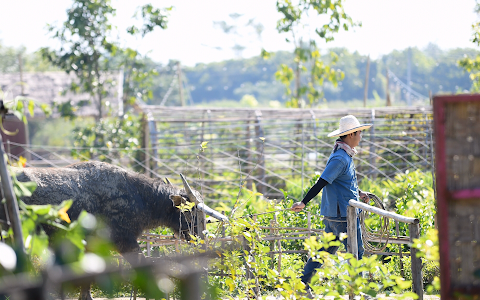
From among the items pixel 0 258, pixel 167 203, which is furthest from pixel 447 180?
pixel 167 203

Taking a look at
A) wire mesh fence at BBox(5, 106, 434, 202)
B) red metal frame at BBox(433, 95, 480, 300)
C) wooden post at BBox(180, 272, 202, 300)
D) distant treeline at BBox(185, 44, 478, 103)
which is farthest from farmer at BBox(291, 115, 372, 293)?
distant treeline at BBox(185, 44, 478, 103)

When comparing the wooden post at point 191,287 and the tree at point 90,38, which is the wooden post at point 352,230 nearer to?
the wooden post at point 191,287

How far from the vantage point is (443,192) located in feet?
5.75

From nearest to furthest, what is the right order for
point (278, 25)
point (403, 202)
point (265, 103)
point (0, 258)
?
point (0, 258) < point (403, 202) < point (278, 25) < point (265, 103)

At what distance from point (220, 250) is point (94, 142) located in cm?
638

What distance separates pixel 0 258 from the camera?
1249 millimetres

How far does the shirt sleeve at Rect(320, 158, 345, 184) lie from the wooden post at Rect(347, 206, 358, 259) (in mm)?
263

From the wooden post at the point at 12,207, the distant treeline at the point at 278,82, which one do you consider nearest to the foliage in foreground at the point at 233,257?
the wooden post at the point at 12,207

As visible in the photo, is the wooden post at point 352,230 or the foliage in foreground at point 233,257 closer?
the foliage in foreground at point 233,257

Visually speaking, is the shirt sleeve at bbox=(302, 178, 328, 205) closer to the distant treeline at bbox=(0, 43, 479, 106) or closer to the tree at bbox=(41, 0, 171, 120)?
the tree at bbox=(41, 0, 171, 120)

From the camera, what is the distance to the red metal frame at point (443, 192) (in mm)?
1744

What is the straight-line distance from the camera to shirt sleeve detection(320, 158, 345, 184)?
3.59m

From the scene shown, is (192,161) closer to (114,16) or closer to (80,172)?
(114,16)

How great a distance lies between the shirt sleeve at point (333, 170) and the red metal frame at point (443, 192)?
1820 millimetres
